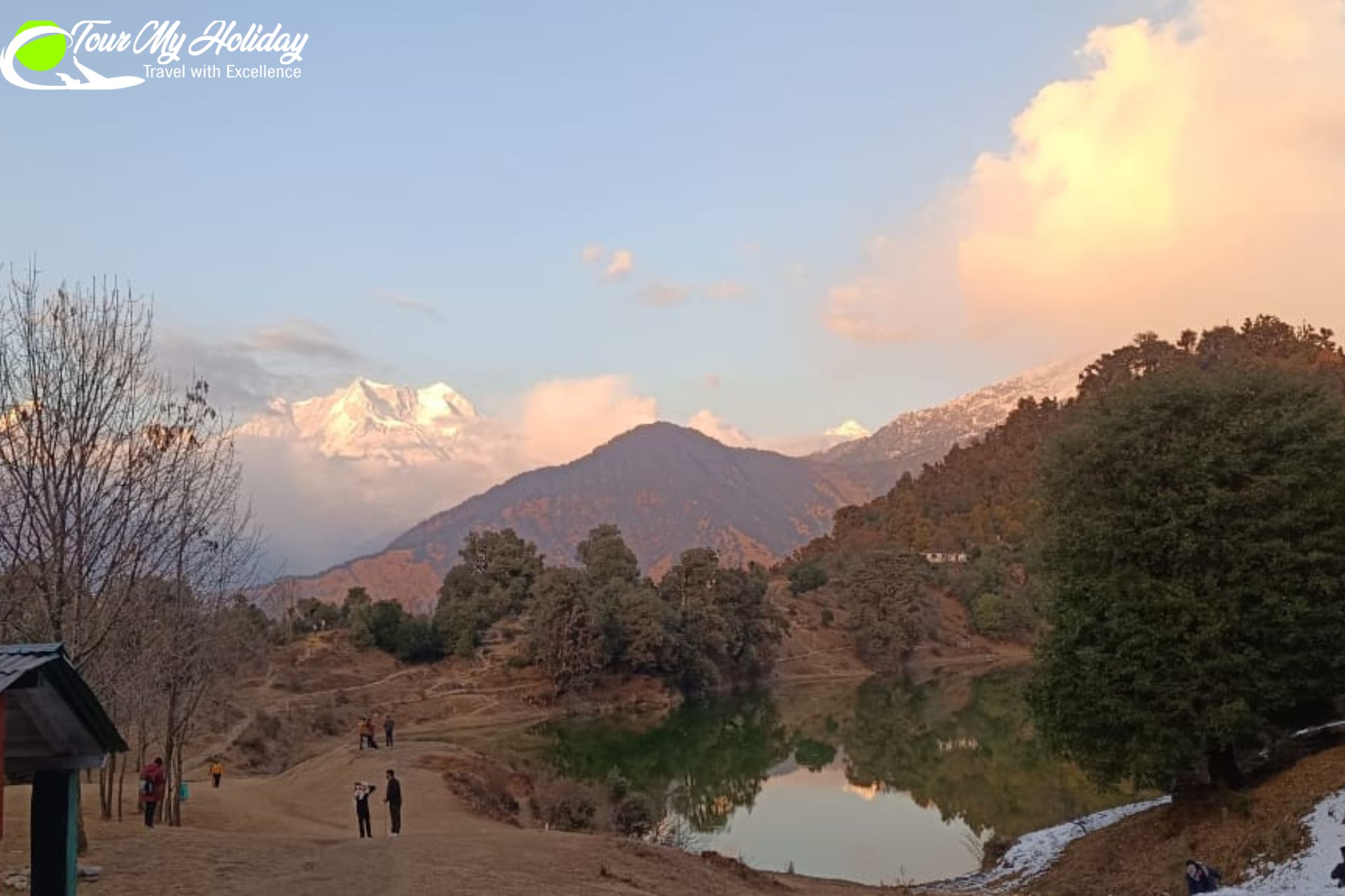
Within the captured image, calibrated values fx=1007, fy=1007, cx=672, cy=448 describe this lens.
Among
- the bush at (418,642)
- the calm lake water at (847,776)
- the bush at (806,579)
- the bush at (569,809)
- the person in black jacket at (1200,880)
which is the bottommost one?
the calm lake water at (847,776)

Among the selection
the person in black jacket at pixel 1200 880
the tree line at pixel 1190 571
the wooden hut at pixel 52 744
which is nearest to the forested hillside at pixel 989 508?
the tree line at pixel 1190 571

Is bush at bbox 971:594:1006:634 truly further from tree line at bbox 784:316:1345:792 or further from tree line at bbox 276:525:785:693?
tree line at bbox 784:316:1345:792

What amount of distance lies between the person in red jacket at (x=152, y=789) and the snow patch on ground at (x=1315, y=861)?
20.9 meters

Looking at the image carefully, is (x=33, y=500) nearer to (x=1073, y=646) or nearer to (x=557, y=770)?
(x=1073, y=646)

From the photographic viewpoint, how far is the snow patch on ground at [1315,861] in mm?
14984

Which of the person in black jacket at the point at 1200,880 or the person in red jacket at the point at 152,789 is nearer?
the person in black jacket at the point at 1200,880

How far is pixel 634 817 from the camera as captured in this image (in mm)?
33250

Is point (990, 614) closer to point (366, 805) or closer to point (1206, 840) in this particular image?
point (1206, 840)

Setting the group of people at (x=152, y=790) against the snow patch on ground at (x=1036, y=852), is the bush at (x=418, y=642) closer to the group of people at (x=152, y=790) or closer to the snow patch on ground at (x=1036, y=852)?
the group of people at (x=152, y=790)

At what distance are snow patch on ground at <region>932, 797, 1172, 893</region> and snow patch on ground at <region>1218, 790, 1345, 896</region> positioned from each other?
623 centimetres

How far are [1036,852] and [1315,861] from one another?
9687mm

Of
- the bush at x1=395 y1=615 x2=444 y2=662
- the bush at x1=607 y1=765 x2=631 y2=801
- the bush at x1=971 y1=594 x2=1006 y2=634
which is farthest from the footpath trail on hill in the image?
the bush at x1=971 y1=594 x2=1006 y2=634

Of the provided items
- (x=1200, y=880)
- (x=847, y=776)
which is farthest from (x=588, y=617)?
(x=1200, y=880)

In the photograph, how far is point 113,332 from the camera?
16969 millimetres
